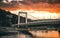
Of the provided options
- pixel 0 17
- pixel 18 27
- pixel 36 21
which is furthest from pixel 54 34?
pixel 0 17

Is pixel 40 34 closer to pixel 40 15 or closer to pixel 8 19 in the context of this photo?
pixel 40 15

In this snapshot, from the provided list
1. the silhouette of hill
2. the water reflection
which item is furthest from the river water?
the silhouette of hill

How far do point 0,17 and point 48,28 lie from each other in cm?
55

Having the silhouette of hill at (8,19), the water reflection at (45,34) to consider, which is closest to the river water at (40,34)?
the water reflection at (45,34)

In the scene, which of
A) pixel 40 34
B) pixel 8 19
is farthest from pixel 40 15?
pixel 8 19

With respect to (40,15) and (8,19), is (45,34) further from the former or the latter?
(8,19)

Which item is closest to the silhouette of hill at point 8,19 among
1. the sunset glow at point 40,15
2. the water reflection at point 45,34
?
the sunset glow at point 40,15

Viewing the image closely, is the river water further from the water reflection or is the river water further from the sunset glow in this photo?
the sunset glow

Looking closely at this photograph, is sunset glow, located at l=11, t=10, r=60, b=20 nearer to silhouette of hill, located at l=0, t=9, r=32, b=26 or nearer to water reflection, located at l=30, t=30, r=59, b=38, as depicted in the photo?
silhouette of hill, located at l=0, t=9, r=32, b=26

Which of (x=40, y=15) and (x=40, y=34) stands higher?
(x=40, y=15)

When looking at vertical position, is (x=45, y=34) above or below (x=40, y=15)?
below

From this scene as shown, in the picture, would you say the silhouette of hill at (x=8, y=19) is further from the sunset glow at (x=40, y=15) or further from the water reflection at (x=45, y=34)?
the water reflection at (x=45, y=34)

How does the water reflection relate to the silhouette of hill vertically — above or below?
below

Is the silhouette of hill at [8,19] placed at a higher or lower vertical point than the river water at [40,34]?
higher
